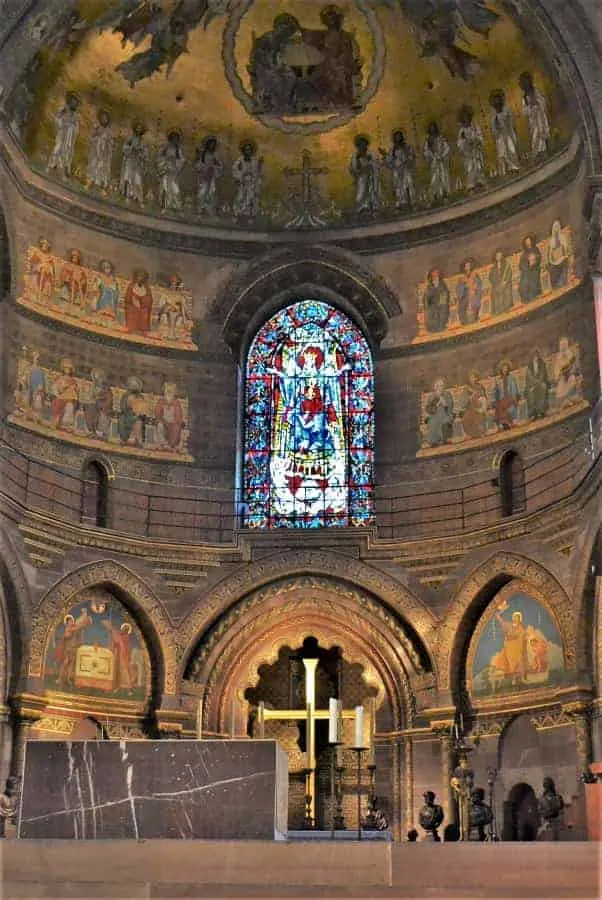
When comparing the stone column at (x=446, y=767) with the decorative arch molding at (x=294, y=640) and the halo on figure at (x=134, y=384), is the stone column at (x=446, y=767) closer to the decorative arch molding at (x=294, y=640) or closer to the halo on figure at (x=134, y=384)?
the decorative arch molding at (x=294, y=640)

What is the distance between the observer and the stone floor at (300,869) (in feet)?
31.4

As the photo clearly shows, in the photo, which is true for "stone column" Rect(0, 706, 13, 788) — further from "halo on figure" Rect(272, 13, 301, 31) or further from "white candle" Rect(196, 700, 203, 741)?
"halo on figure" Rect(272, 13, 301, 31)

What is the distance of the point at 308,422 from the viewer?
22.6 m

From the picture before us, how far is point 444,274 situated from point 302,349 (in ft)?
9.75

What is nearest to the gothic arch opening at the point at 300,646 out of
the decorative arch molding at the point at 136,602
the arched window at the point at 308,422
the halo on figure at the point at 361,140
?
the decorative arch molding at the point at 136,602

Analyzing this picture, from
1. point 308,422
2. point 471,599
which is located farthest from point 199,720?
point 308,422

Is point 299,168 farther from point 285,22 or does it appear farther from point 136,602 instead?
point 136,602

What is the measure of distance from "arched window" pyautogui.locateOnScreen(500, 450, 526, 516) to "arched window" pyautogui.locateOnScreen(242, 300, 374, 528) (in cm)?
244

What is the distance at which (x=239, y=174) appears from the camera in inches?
920

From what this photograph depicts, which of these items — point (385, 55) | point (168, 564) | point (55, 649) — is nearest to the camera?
point (55, 649)

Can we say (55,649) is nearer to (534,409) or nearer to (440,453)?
(440,453)

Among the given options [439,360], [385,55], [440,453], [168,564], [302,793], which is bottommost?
[302,793]

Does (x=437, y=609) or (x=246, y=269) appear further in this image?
(x=246, y=269)

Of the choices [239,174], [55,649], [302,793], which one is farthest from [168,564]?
[239,174]
